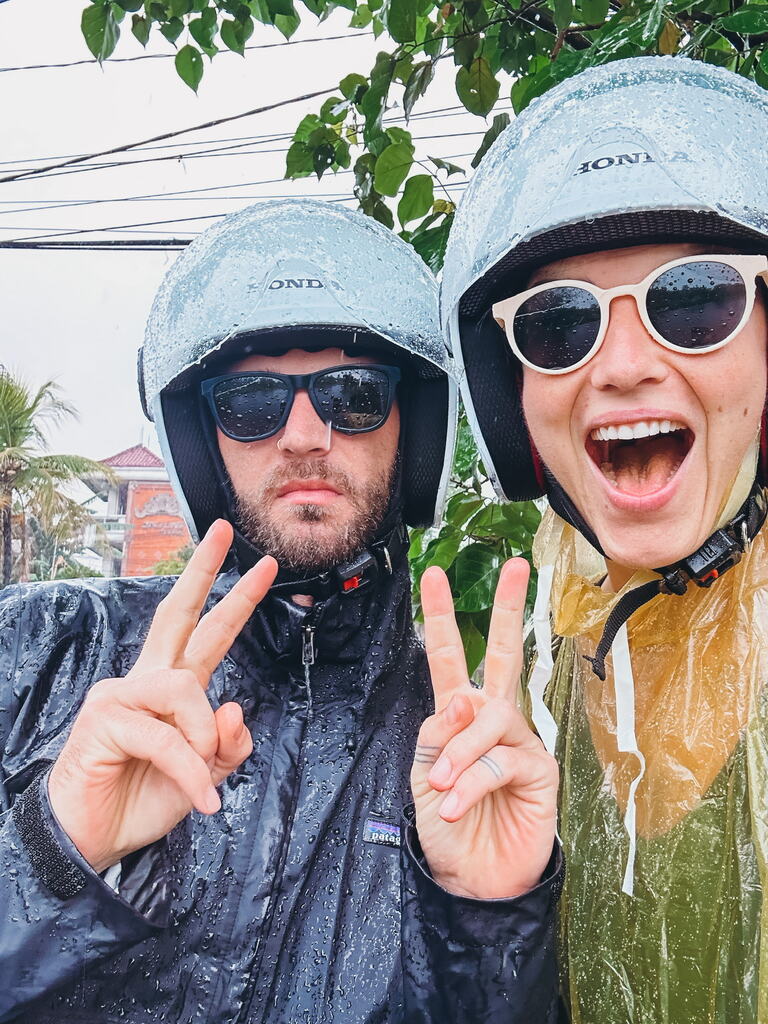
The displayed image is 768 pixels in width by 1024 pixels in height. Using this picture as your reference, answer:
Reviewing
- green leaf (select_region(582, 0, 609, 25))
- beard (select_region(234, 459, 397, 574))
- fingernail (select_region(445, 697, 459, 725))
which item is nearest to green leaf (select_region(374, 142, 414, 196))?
green leaf (select_region(582, 0, 609, 25))

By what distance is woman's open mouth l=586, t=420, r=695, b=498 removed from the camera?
124 cm

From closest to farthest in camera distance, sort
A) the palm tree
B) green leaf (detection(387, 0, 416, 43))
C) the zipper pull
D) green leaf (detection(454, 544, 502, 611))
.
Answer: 1. the zipper pull
2. green leaf (detection(387, 0, 416, 43))
3. green leaf (detection(454, 544, 502, 611))
4. the palm tree

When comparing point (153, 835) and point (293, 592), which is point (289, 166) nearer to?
point (293, 592)

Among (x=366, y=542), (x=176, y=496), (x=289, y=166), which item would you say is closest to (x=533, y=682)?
(x=366, y=542)

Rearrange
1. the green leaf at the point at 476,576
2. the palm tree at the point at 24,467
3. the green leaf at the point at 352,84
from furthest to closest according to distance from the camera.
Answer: the palm tree at the point at 24,467, the green leaf at the point at 352,84, the green leaf at the point at 476,576

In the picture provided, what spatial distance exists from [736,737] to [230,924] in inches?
32.3

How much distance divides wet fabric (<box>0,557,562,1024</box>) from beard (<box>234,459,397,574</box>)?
3.6 inches

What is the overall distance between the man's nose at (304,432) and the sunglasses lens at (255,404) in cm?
2

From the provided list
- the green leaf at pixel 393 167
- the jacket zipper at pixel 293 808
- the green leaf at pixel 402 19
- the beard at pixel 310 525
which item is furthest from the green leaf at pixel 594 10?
the jacket zipper at pixel 293 808

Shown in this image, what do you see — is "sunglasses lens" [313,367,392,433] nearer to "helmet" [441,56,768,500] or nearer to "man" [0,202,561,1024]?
"man" [0,202,561,1024]

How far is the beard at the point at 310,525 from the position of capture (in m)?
1.55

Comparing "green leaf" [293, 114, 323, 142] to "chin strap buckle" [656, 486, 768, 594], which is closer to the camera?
"chin strap buckle" [656, 486, 768, 594]

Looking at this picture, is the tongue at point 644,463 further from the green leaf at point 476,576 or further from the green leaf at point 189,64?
the green leaf at point 189,64

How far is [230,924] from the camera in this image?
125 cm
